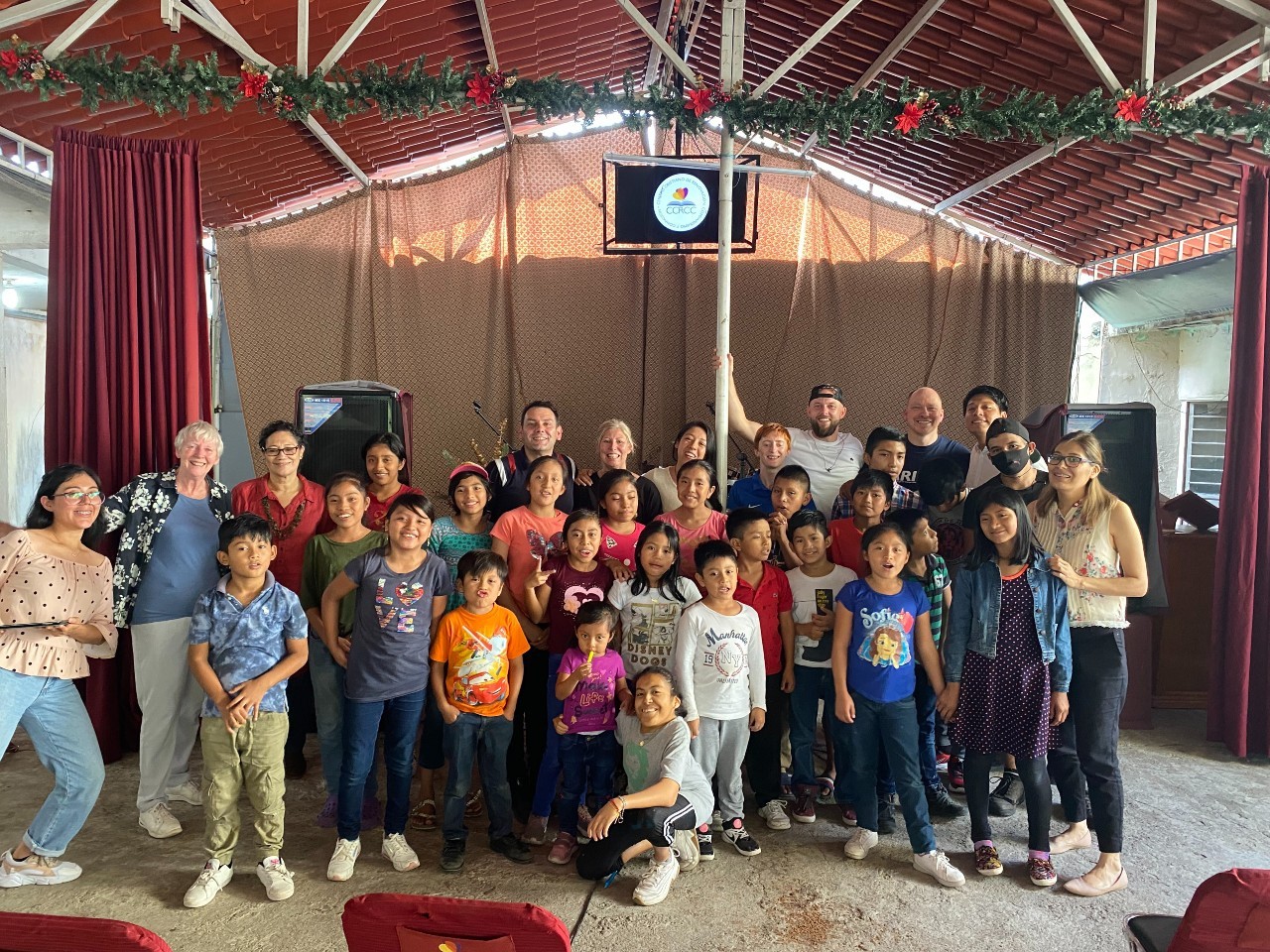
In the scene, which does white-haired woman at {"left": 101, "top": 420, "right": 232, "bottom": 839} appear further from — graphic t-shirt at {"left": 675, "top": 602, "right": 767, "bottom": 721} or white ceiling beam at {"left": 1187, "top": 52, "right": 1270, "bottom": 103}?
white ceiling beam at {"left": 1187, "top": 52, "right": 1270, "bottom": 103}

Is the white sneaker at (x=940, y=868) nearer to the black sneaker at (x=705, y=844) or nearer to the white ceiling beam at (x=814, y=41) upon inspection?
the black sneaker at (x=705, y=844)

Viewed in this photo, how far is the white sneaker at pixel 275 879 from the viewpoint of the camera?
105 inches

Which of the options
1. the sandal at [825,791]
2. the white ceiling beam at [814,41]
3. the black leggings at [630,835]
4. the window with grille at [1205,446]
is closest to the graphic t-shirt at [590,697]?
the black leggings at [630,835]

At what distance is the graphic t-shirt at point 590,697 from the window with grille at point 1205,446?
639 centimetres

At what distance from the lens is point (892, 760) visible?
9.61ft

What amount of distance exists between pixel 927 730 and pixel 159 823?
9.27ft

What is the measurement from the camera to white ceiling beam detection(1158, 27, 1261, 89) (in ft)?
12.3

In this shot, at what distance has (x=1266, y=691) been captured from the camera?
408 centimetres

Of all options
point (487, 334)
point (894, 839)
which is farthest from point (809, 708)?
point (487, 334)

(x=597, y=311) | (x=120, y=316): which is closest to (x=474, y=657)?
(x=120, y=316)

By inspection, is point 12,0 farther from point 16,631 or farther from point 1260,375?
point 1260,375

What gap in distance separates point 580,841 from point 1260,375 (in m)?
3.69

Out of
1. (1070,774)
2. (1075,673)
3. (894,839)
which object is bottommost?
(894,839)

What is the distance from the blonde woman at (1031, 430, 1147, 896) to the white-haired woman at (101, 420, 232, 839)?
2.96m
